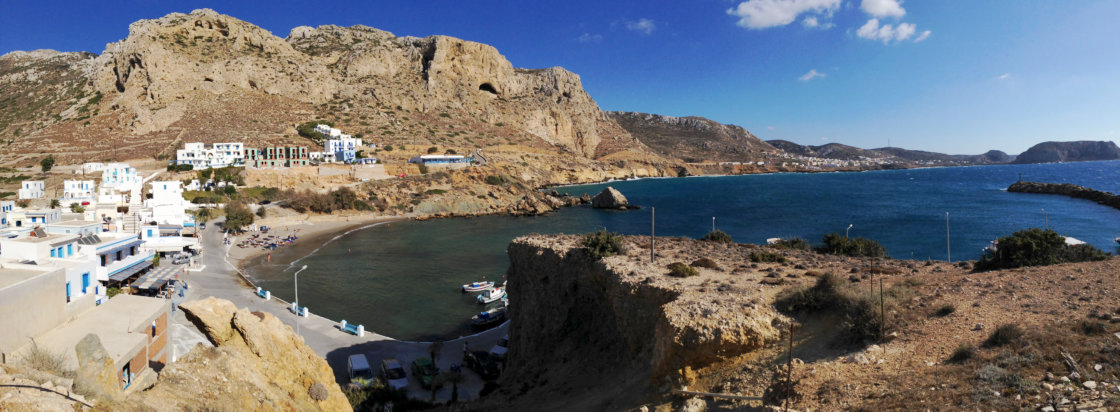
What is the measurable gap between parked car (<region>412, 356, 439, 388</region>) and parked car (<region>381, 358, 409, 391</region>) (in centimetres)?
42

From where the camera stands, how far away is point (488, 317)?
83.1 ft

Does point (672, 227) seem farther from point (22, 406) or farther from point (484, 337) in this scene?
point (22, 406)

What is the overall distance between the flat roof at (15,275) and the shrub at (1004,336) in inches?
690

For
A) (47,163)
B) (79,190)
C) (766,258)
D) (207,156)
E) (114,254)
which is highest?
(207,156)

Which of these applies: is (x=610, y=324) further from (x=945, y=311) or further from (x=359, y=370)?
(x=359, y=370)

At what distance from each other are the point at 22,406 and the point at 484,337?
63.3ft

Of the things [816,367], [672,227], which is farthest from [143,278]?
[672,227]

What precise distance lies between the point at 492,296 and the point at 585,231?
78.6 feet

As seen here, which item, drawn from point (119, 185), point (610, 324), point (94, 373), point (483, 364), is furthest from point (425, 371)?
point (119, 185)

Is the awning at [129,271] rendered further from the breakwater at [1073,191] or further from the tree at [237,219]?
the breakwater at [1073,191]

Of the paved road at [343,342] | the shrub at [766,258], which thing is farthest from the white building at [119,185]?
the shrub at [766,258]

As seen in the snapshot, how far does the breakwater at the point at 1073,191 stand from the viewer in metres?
64.0

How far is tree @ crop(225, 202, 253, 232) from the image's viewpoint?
46594 millimetres

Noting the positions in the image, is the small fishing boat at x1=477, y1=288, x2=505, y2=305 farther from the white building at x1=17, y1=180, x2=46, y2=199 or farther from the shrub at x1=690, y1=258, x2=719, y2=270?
the white building at x1=17, y1=180, x2=46, y2=199
